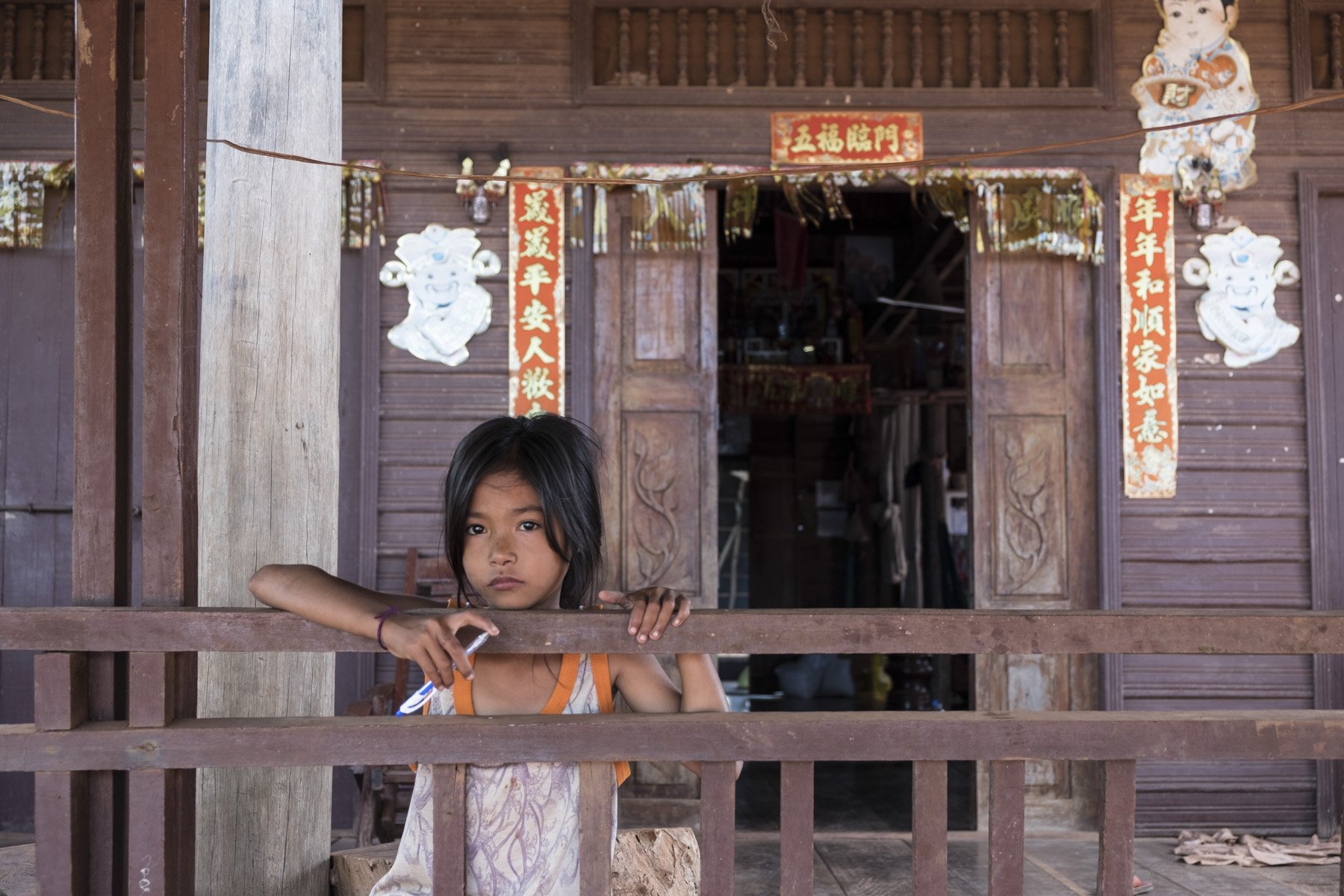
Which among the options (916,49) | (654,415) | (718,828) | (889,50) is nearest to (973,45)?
(916,49)

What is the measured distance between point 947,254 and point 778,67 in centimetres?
308

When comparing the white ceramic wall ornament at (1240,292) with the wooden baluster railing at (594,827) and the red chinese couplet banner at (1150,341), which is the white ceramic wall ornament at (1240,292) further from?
the wooden baluster railing at (594,827)

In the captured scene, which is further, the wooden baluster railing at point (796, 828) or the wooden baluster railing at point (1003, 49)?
the wooden baluster railing at point (1003, 49)

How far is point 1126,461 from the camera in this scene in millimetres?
4668

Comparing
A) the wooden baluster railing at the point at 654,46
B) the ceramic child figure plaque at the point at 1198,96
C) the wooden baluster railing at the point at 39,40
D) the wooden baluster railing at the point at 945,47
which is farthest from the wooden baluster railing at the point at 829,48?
the wooden baluster railing at the point at 39,40

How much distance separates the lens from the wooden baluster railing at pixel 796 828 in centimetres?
166

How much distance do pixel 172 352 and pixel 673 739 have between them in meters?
1.00

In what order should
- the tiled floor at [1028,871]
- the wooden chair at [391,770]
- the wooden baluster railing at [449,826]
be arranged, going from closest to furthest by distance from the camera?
the wooden baluster railing at [449,826], the tiled floor at [1028,871], the wooden chair at [391,770]

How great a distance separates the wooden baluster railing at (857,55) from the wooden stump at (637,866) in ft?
10.8

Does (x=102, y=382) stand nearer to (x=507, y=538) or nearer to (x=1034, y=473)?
(x=507, y=538)

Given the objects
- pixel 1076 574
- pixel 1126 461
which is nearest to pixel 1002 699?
pixel 1076 574

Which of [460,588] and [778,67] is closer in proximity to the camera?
[460,588]

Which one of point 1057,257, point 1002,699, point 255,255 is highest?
point 1057,257

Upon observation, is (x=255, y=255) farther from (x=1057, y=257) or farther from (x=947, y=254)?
(x=947, y=254)
